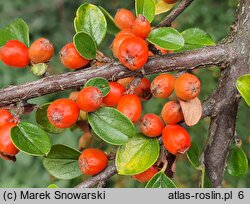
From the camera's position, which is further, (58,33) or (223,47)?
(58,33)

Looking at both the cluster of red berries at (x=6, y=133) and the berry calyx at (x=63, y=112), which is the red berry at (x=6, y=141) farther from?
the berry calyx at (x=63, y=112)

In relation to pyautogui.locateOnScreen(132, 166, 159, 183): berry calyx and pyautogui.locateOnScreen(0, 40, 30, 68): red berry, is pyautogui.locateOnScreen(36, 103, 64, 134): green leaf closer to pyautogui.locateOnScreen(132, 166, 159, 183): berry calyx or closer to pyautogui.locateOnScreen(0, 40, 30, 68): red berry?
pyautogui.locateOnScreen(0, 40, 30, 68): red berry

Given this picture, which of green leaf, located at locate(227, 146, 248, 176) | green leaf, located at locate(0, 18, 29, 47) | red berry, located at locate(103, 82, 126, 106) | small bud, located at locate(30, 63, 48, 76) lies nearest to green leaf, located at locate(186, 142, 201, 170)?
green leaf, located at locate(227, 146, 248, 176)

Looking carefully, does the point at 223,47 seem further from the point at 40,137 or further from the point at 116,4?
the point at 116,4

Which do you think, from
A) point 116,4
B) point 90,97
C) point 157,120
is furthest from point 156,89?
point 116,4

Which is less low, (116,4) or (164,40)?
(116,4)

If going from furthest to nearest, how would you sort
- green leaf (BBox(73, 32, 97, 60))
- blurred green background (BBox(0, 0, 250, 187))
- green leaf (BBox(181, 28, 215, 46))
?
blurred green background (BBox(0, 0, 250, 187)), green leaf (BBox(181, 28, 215, 46)), green leaf (BBox(73, 32, 97, 60))
